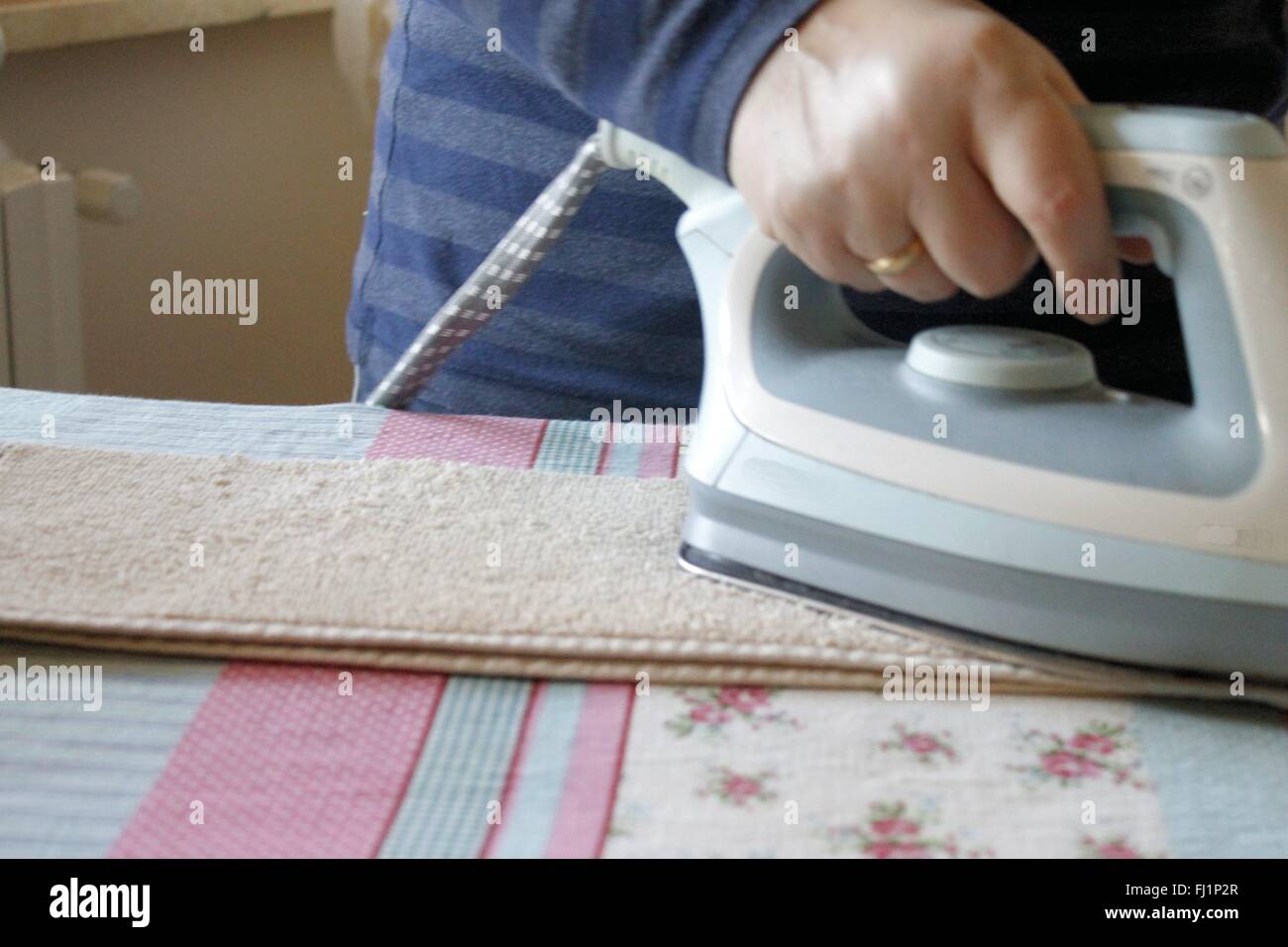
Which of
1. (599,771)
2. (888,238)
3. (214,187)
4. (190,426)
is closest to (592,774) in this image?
(599,771)

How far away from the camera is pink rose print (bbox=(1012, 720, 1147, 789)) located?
19.2 inches

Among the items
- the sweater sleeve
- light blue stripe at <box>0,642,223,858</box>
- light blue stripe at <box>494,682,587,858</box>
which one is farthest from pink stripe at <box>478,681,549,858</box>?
the sweater sleeve

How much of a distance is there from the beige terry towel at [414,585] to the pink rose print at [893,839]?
8cm

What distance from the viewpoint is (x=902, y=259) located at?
1.84 feet

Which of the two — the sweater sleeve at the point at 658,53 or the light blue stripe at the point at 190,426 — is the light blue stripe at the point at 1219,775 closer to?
the sweater sleeve at the point at 658,53

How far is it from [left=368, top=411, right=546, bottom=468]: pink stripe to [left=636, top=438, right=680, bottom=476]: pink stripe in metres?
0.05

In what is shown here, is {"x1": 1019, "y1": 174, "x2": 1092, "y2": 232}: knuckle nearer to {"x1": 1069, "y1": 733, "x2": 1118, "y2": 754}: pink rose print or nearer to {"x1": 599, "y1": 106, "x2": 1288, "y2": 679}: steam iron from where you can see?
{"x1": 599, "y1": 106, "x2": 1288, "y2": 679}: steam iron

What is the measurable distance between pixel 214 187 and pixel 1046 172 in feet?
4.44

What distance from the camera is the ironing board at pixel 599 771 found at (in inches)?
17.8

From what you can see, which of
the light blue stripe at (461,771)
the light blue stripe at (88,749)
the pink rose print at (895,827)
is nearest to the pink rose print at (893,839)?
the pink rose print at (895,827)

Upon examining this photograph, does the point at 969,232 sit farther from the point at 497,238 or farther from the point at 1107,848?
the point at 497,238
